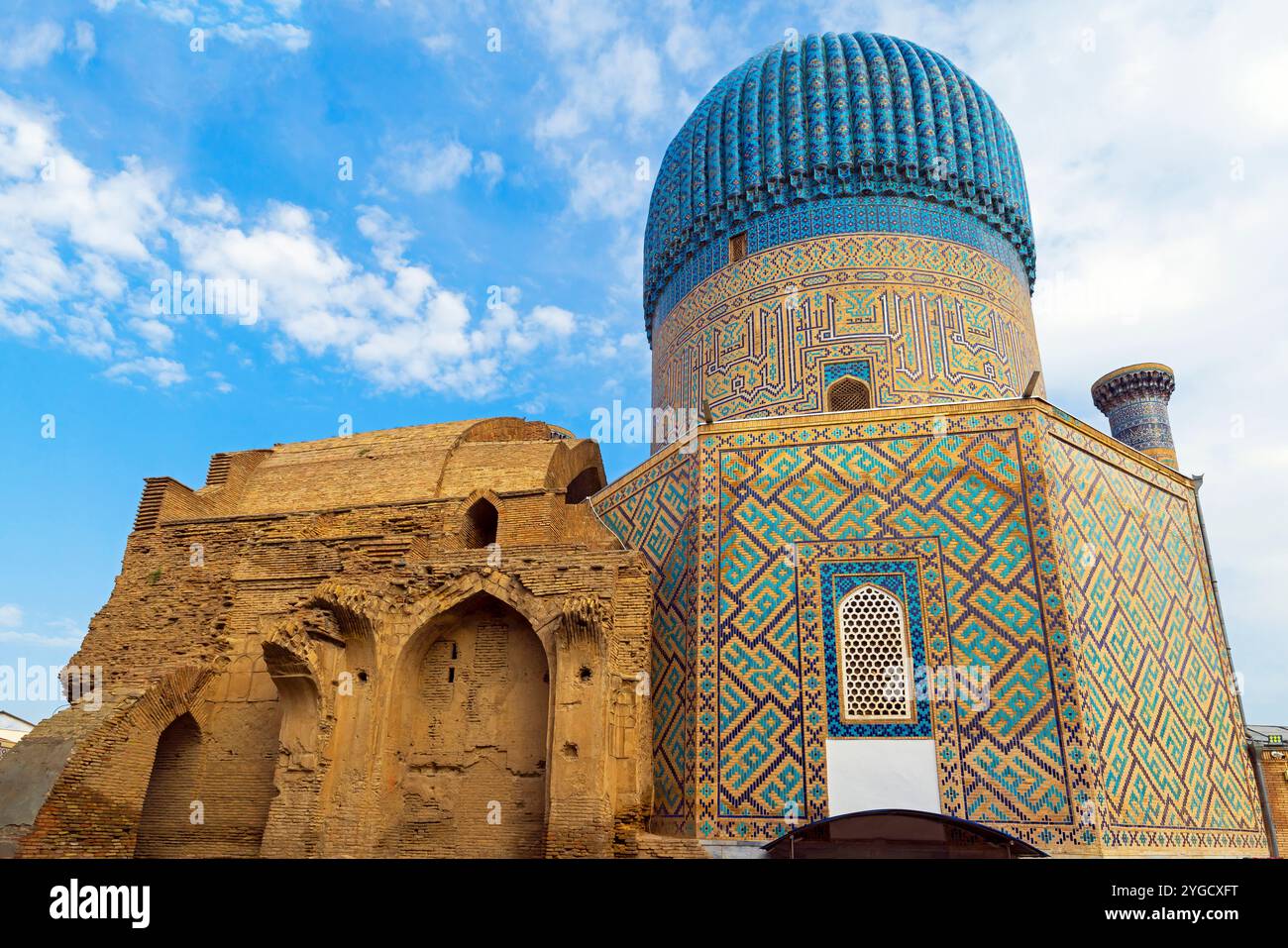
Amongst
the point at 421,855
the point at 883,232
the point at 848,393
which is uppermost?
the point at 883,232

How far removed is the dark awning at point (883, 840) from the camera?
6957 millimetres

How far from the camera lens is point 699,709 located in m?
7.99

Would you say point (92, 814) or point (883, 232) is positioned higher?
point (883, 232)

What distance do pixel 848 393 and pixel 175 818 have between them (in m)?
8.22

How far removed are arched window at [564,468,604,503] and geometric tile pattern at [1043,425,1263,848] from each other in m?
5.71

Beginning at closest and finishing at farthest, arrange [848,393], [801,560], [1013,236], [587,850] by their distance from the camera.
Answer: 1. [587,850]
2. [801,560]
3. [848,393]
4. [1013,236]

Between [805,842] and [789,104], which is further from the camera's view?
[789,104]

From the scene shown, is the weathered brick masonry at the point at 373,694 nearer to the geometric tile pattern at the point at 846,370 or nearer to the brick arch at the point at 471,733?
the brick arch at the point at 471,733

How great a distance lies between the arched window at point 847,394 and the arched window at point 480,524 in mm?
4082

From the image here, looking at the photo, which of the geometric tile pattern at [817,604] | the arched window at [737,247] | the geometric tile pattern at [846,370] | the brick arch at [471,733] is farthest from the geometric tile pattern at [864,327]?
the brick arch at [471,733]

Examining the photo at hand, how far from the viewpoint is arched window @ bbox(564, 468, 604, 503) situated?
1186 cm

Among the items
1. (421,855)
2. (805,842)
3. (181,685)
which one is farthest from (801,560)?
(181,685)

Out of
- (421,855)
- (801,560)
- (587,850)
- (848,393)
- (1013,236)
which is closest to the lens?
(587,850)

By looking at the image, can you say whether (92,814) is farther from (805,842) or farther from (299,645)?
(805,842)
